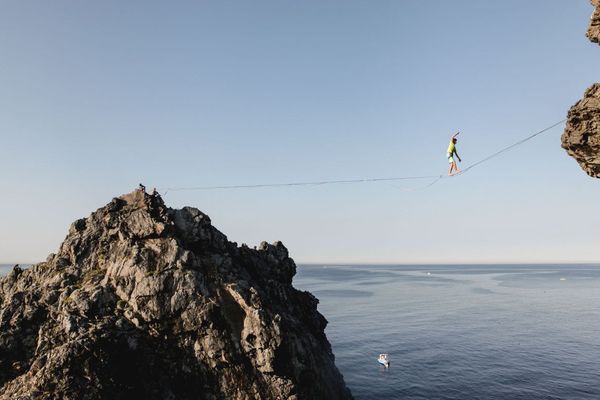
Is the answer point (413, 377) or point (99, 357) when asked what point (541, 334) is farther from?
point (99, 357)

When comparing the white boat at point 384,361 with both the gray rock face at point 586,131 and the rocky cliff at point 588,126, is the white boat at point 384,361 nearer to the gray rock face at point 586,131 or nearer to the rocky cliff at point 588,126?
the gray rock face at point 586,131

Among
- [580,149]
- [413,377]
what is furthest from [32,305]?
[413,377]

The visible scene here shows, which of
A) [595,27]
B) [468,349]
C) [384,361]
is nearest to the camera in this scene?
[595,27]

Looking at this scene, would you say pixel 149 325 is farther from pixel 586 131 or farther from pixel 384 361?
pixel 384 361

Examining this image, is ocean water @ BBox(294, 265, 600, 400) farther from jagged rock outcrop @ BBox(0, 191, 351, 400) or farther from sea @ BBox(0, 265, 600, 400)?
jagged rock outcrop @ BBox(0, 191, 351, 400)

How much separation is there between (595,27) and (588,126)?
16.3 feet

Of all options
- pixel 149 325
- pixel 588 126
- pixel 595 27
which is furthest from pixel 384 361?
pixel 595 27

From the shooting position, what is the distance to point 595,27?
19.1 metres

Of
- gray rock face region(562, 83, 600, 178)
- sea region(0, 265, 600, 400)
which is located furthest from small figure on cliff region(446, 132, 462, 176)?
sea region(0, 265, 600, 400)

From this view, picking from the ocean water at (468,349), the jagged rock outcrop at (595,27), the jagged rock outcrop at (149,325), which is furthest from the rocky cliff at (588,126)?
the ocean water at (468,349)

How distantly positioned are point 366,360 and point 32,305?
50.9m

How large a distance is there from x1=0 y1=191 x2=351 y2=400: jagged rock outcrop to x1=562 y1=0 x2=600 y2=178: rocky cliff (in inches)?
1110

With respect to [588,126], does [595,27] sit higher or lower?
higher

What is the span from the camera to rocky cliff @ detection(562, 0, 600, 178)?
18.6 m
